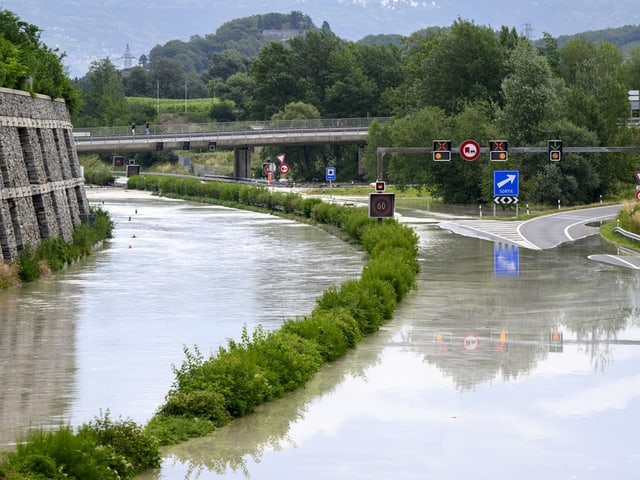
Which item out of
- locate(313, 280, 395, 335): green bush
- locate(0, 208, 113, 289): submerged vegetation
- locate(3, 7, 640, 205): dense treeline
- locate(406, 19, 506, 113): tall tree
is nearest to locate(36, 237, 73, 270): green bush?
locate(0, 208, 113, 289): submerged vegetation

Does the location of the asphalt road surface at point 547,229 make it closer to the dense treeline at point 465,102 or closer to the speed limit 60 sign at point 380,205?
the speed limit 60 sign at point 380,205

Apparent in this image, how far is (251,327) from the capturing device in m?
35.0

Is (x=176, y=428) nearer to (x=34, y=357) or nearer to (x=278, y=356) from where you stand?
(x=278, y=356)

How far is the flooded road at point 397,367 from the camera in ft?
64.8

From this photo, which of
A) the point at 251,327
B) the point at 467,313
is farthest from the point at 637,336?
the point at 251,327

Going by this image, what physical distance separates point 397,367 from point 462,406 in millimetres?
4620

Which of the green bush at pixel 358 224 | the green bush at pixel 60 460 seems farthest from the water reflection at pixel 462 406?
the green bush at pixel 358 224

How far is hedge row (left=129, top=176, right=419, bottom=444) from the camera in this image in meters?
21.8

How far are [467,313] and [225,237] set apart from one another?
1398 inches

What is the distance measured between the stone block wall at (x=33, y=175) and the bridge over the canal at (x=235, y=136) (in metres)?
74.7

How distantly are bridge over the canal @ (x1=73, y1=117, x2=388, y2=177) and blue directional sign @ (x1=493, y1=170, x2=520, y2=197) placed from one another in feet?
183

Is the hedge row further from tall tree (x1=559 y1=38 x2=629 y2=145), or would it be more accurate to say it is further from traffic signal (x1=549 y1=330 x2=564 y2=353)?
tall tree (x1=559 y1=38 x2=629 y2=145)

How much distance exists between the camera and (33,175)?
50.7m

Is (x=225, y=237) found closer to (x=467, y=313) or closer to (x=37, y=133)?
(x=37, y=133)
